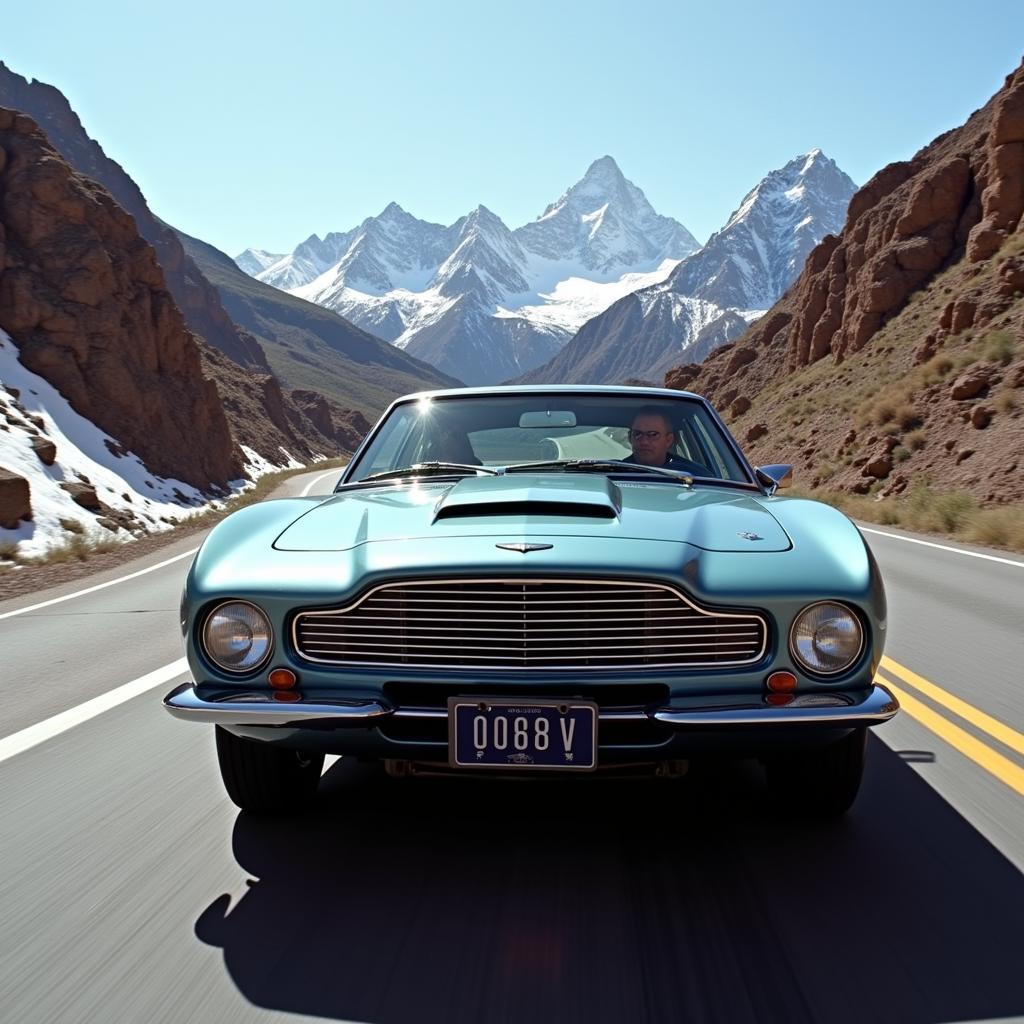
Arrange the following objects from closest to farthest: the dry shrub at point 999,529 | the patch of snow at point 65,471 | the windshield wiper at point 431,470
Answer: the windshield wiper at point 431,470 → the dry shrub at point 999,529 → the patch of snow at point 65,471

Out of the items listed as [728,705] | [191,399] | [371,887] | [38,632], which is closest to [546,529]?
[728,705]

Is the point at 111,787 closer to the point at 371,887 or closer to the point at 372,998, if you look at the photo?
the point at 371,887

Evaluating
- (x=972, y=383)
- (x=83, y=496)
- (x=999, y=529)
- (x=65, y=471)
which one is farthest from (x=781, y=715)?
(x=972, y=383)

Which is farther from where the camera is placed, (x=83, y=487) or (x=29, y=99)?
(x=29, y=99)

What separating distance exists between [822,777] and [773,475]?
1783 mm

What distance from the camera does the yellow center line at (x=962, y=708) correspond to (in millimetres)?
4461

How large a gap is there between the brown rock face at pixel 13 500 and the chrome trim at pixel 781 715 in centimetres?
1723

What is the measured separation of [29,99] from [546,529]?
104624 mm

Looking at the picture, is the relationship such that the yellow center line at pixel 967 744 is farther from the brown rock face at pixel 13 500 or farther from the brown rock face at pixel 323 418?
the brown rock face at pixel 323 418

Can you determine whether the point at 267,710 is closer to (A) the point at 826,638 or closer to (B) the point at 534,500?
(B) the point at 534,500

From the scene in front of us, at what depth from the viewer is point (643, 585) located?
297cm

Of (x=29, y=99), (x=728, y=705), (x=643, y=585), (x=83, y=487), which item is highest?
(x=29, y=99)

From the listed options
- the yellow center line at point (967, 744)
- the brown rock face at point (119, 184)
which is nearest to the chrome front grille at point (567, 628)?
the yellow center line at point (967, 744)

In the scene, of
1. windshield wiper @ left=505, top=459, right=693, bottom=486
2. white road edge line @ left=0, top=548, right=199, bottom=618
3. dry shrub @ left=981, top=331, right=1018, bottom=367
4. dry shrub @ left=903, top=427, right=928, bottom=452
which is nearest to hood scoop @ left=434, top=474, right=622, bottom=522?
windshield wiper @ left=505, top=459, right=693, bottom=486
